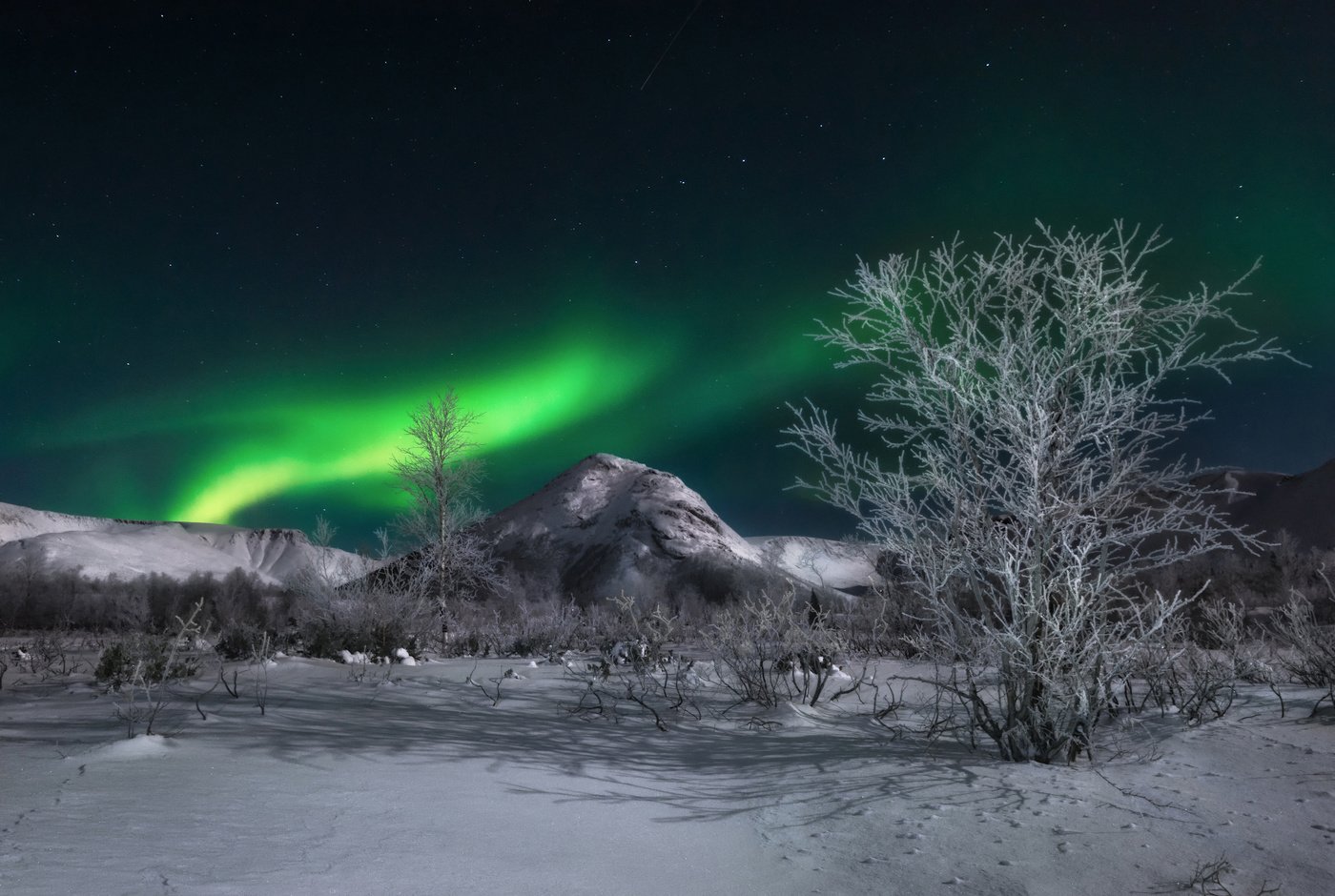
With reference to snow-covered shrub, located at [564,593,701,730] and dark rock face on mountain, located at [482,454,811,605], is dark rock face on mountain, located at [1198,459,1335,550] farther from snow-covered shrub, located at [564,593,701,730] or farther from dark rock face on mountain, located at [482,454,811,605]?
snow-covered shrub, located at [564,593,701,730]

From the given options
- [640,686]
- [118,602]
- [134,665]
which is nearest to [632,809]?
[640,686]

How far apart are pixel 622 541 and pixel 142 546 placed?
2465 inches

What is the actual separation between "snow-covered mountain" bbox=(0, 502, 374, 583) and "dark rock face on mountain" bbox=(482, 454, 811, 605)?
1657cm

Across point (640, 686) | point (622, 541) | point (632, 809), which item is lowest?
point (632, 809)

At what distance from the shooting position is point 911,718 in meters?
6.39

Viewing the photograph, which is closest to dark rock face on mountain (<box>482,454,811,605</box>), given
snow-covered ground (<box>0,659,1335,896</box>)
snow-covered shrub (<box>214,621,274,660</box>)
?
snow-covered shrub (<box>214,621,274,660</box>)

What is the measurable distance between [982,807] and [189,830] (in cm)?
346

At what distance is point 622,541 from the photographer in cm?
4203

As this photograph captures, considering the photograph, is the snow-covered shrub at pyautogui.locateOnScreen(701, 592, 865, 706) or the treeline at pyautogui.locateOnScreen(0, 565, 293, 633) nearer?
the snow-covered shrub at pyautogui.locateOnScreen(701, 592, 865, 706)

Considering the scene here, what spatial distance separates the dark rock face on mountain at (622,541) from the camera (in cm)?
3847

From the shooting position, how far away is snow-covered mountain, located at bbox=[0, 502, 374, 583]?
62.8 metres

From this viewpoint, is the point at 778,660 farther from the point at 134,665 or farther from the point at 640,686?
the point at 134,665

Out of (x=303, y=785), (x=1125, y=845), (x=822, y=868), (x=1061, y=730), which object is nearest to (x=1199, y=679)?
(x=1061, y=730)

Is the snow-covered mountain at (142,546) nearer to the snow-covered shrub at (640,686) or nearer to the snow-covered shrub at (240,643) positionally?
the snow-covered shrub at (240,643)
